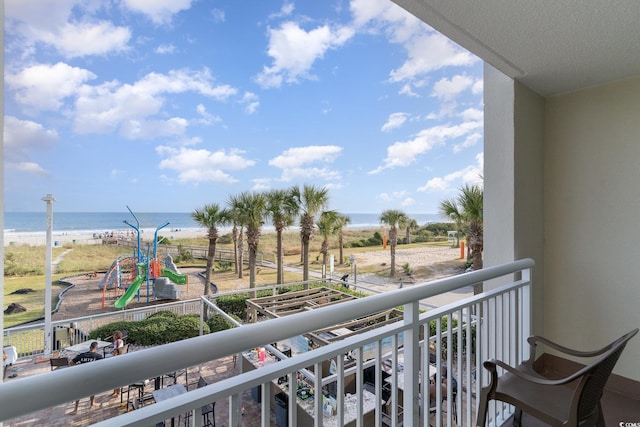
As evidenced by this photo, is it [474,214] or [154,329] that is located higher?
[474,214]

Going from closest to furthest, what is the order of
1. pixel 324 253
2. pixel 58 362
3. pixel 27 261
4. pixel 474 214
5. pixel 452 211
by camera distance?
pixel 58 362 → pixel 474 214 → pixel 452 211 → pixel 27 261 → pixel 324 253

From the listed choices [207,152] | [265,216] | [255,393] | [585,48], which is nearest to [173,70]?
[207,152]

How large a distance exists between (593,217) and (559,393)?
1326 millimetres

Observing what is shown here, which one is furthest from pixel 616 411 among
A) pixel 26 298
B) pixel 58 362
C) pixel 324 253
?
pixel 26 298

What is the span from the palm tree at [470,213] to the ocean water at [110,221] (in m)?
5.79

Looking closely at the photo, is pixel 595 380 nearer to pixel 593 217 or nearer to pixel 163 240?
pixel 593 217

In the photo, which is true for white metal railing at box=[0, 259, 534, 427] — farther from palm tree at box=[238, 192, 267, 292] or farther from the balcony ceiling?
palm tree at box=[238, 192, 267, 292]

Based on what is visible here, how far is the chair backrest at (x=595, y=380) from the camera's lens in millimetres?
1075

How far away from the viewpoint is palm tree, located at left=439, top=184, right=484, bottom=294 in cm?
624

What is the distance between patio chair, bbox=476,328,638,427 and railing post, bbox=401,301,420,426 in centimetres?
37

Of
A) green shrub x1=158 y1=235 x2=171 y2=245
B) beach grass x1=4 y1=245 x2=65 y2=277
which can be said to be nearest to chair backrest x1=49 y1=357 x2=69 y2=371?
beach grass x1=4 y1=245 x2=65 y2=277

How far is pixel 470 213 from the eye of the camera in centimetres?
642

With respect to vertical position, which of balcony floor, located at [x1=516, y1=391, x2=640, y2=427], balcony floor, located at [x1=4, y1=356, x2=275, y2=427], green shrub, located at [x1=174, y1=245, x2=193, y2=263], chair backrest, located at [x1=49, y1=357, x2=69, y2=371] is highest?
balcony floor, located at [x1=516, y1=391, x2=640, y2=427]

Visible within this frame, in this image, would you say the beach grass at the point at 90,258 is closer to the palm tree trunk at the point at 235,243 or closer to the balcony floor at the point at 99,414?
the palm tree trunk at the point at 235,243
